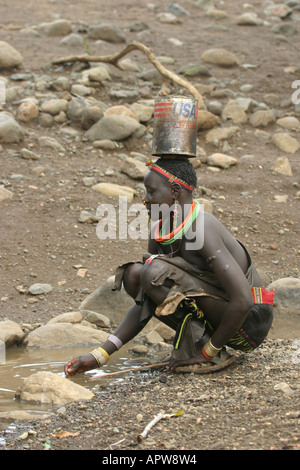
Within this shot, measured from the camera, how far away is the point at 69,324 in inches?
173

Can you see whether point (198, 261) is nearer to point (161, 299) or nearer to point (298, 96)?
point (161, 299)

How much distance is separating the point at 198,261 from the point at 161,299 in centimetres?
29

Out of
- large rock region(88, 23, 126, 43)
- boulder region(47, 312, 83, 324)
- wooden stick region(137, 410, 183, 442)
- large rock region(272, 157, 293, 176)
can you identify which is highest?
large rock region(88, 23, 126, 43)

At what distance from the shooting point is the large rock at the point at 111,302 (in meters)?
4.74

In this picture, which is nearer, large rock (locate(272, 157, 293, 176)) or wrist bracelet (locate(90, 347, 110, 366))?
wrist bracelet (locate(90, 347, 110, 366))

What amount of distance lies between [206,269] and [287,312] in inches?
45.7

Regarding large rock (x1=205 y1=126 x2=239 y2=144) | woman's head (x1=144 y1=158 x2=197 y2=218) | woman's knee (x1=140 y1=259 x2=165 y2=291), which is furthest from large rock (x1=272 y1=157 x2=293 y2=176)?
woman's knee (x1=140 y1=259 x2=165 y2=291)

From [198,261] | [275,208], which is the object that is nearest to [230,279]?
[198,261]

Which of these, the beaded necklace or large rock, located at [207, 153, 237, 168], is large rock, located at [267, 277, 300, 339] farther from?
large rock, located at [207, 153, 237, 168]

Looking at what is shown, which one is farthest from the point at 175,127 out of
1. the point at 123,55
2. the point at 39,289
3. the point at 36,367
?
the point at 123,55

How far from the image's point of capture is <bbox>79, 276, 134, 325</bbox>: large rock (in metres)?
4.74

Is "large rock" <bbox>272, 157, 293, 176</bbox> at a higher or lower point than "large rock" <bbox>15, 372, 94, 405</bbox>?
lower

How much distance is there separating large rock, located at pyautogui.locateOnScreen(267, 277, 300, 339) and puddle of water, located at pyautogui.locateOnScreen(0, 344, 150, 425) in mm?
1051

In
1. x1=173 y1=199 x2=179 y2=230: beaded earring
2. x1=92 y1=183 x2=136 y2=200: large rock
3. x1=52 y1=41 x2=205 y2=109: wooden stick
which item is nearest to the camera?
x1=173 y1=199 x2=179 y2=230: beaded earring
